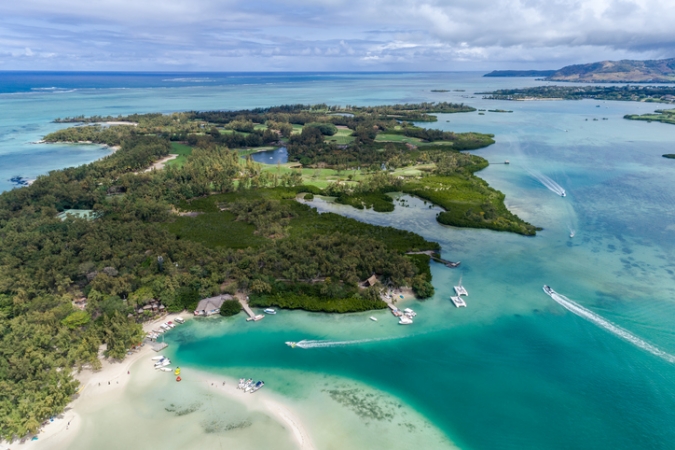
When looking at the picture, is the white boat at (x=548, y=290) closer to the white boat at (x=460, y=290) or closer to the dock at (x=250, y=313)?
the white boat at (x=460, y=290)

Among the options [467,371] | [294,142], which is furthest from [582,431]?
[294,142]

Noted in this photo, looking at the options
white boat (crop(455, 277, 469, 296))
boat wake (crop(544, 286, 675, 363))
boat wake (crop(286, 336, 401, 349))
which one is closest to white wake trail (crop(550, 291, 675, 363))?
boat wake (crop(544, 286, 675, 363))

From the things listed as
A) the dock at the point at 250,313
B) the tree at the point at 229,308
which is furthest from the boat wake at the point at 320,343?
the tree at the point at 229,308

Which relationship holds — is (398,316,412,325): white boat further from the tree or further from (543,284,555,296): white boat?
(543,284,555,296): white boat

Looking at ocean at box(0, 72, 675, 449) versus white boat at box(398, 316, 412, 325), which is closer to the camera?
ocean at box(0, 72, 675, 449)

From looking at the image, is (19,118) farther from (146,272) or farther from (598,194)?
(598,194)

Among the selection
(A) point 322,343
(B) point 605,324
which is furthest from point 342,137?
(B) point 605,324

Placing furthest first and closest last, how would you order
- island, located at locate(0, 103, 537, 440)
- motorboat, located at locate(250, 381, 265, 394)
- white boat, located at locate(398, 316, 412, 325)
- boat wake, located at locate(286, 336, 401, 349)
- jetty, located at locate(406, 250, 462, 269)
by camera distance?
jetty, located at locate(406, 250, 462, 269)
white boat, located at locate(398, 316, 412, 325)
boat wake, located at locate(286, 336, 401, 349)
island, located at locate(0, 103, 537, 440)
motorboat, located at locate(250, 381, 265, 394)
